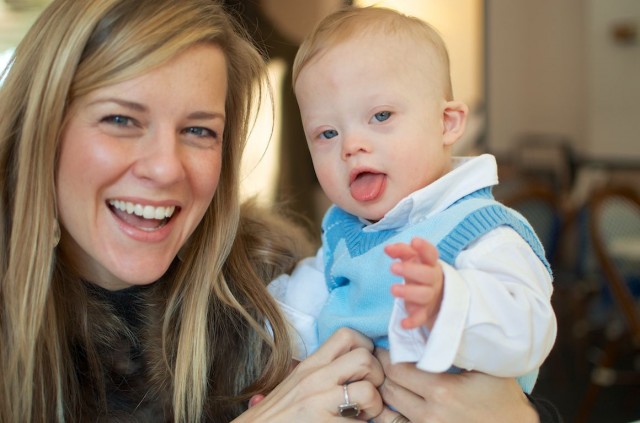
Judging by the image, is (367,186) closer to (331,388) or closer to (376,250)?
(376,250)

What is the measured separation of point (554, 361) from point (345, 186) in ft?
11.4

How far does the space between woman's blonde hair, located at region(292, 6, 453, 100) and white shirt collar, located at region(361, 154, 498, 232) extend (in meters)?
0.14

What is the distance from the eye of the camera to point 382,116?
1.29 m

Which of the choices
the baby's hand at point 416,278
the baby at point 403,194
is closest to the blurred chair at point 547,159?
the baby at point 403,194

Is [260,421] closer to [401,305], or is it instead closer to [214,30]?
[401,305]

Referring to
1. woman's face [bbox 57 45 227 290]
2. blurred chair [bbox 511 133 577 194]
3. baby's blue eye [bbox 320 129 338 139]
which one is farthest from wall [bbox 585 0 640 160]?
woman's face [bbox 57 45 227 290]

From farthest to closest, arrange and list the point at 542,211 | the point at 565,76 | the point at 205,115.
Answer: the point at 565,76 → the point at 542,211 → the point at 205,115

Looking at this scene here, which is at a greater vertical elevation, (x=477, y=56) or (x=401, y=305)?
(x=401, y=305)

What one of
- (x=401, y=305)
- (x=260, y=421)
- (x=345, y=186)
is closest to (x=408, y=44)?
(x=345, y=186)

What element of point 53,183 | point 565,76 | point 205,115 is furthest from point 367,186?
point 565,76

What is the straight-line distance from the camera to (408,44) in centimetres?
130

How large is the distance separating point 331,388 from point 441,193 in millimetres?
377

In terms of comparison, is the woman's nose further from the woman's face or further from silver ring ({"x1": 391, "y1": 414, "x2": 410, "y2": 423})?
silver ring ({"x1": 391, "y1": 414, "x2": 410, "y2": 423})

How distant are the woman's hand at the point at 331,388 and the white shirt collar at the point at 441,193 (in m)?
0.22
